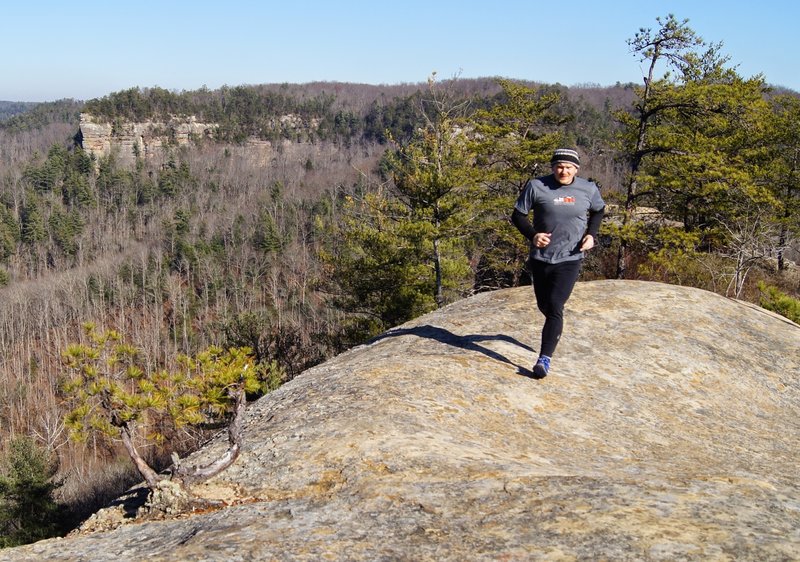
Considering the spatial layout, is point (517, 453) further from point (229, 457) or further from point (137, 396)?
point (137, 396)

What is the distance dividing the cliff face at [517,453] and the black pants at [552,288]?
1.83 feet

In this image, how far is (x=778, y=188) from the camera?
27.0m

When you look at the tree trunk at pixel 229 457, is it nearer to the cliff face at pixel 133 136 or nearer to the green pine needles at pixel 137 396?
the green pine needles at pixel 137 396

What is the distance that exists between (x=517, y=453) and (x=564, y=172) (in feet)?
9.60

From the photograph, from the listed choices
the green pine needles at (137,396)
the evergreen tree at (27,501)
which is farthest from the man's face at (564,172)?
the evergreen tree at (27,501)

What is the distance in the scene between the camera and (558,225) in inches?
261

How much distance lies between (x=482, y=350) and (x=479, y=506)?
376 cm

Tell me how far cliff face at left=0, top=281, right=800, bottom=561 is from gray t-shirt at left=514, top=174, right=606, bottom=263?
1.46 meters

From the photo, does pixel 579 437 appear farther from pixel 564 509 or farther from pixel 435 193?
pixel 435 193

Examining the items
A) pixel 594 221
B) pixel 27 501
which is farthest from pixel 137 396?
pixel 27 501

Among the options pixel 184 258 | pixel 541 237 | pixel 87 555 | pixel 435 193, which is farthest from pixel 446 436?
pixel 184 258

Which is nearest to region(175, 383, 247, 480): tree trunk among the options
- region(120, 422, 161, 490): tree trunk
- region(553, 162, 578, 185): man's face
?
region(120, 422, 161, 490): tree trunk

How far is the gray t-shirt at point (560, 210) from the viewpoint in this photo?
260 inches

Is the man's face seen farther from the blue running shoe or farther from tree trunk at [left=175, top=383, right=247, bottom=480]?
tree trunk at [left=175, top=383, right=247, bottom=480]
